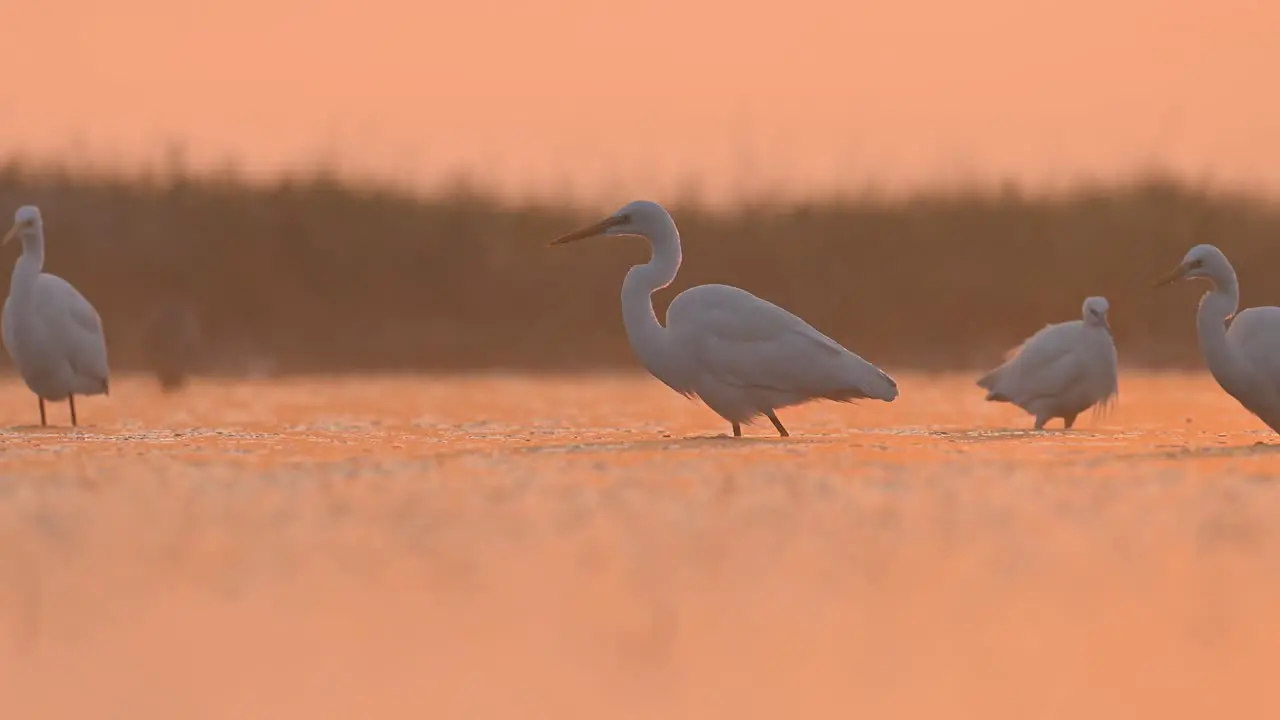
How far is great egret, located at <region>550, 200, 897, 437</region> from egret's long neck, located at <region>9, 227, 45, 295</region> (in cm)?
377

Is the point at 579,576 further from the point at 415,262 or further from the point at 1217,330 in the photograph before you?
the point at 415,262

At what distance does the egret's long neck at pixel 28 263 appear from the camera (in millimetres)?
12023

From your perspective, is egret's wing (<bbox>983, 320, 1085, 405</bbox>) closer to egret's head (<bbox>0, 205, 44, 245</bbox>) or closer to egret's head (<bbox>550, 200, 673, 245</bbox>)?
egret's head (<bbox>550, 200, 673, 245</bbox>)

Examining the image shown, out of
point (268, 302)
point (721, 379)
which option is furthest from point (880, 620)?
point (268, 302)

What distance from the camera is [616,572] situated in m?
5.32

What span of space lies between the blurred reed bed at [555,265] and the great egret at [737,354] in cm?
1013

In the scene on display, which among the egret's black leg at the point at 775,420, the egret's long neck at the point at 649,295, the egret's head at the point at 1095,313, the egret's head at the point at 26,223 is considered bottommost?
the egret's black leg at the point at 775,420

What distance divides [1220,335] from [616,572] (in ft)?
16.0

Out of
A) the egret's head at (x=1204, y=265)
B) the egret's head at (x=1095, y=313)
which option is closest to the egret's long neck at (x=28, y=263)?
the egret's head at (x=1095, y=313)

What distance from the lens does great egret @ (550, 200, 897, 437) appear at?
9797mm

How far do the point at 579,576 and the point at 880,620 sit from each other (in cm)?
90

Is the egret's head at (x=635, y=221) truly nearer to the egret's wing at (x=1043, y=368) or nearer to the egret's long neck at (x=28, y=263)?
the egret's wing at (x=1043, y=368)

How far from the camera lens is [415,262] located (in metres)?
23.0

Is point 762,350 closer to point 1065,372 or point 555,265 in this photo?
point 1065,372
